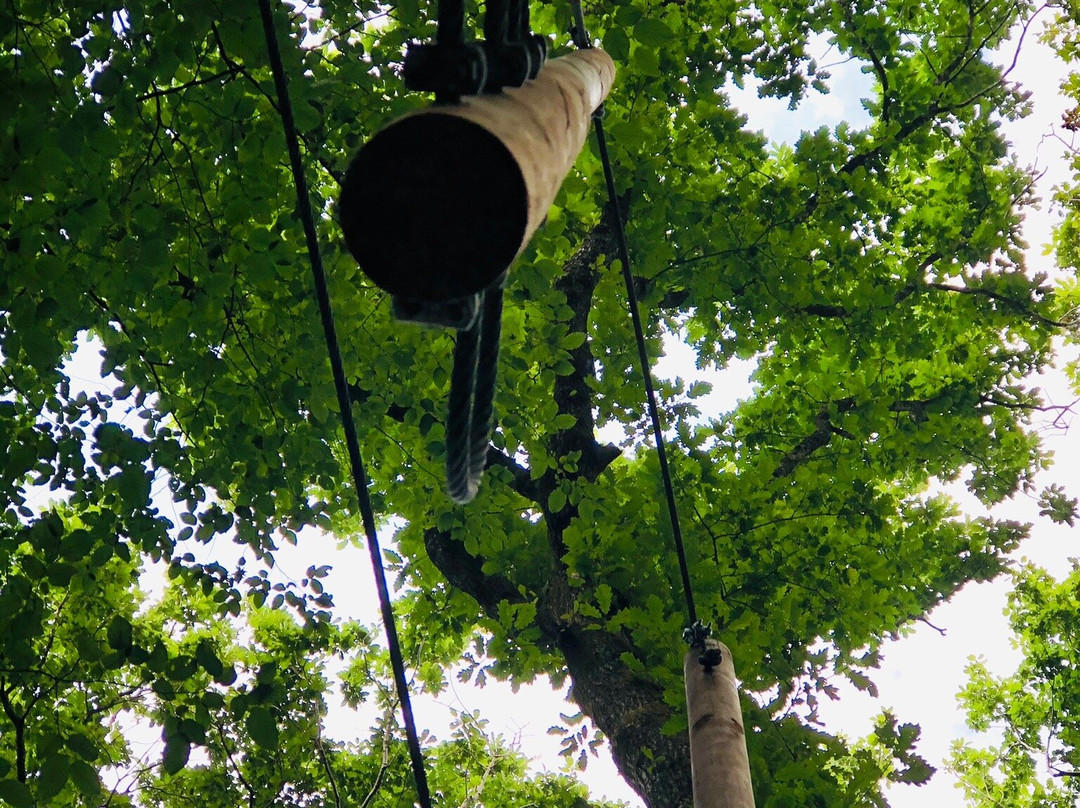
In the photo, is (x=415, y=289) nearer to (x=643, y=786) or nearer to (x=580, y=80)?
(x=580, y=80)

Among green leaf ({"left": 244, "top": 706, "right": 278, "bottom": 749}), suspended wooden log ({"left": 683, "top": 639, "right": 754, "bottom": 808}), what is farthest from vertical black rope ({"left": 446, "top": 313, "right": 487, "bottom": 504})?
green leaf ({"left": 244, "top": 706, "right": 278, "bottom": 749})

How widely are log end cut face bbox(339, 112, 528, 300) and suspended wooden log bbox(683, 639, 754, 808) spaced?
1.87 metres

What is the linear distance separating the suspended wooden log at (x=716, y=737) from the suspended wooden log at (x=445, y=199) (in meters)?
1.84

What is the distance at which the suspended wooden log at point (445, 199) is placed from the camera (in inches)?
40.5

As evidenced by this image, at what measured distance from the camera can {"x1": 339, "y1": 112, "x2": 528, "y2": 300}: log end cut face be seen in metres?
1.03

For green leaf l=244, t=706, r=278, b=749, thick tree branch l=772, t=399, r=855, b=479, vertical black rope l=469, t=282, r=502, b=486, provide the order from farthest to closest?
thick tree branch l=772, t=399, r=855, b=479, green leaf l=244, t=706, r=278, b=749, vertical black rope l=469, t=282, r=502, b=486

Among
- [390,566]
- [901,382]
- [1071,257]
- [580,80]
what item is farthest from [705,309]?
[1071,257]

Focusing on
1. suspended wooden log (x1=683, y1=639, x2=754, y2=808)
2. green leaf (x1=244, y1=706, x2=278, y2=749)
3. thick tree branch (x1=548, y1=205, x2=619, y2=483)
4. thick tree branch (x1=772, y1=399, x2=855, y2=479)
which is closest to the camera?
suspended wooden log (x1=683, y1=639, x2=754, y2=808)

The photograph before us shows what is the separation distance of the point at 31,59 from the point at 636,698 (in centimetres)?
456

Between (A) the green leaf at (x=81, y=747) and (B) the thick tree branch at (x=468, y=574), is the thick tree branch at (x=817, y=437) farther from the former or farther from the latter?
(A) the green leaf at (x=81, y=747)

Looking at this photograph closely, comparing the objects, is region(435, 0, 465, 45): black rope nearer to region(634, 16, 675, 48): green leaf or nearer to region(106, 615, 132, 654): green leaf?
region(634, 16, 675, 48): green leaf

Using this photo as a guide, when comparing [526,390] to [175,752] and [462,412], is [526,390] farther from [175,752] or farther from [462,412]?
[462,412]

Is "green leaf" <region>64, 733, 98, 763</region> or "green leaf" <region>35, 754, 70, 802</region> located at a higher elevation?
"green leaf" <region>64, 733, 98, 763</region>

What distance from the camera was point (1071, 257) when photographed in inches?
469
